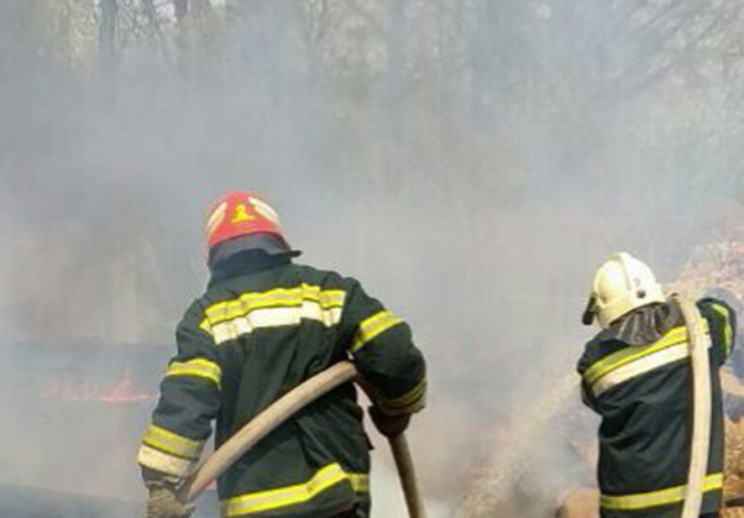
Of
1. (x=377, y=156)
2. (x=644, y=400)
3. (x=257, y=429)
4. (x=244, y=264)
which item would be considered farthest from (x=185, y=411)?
(x=377, y=156)

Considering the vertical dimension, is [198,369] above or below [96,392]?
above

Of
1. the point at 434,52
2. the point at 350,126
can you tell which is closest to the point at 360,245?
the point at 350,126

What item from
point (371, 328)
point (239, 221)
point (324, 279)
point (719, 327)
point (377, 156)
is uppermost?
point (377, 156)

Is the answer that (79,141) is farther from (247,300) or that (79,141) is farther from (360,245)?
(247,300)

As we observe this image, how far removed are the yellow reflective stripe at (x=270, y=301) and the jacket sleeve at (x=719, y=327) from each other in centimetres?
121

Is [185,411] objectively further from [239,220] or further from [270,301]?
[239,220]

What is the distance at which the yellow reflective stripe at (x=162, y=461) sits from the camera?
7.39ft

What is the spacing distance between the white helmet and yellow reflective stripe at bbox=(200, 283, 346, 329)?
0.89m

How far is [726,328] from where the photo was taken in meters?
2.91

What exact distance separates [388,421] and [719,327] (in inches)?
43.1

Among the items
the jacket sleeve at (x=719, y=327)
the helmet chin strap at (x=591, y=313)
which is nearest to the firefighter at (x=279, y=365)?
the helmet chin strap at (x=591, y=313)

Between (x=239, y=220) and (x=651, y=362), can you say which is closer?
(x=239, y=220)

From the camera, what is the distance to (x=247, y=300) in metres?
2.45

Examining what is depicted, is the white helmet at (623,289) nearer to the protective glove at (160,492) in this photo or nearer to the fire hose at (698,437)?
the fire hose at (698,437)
